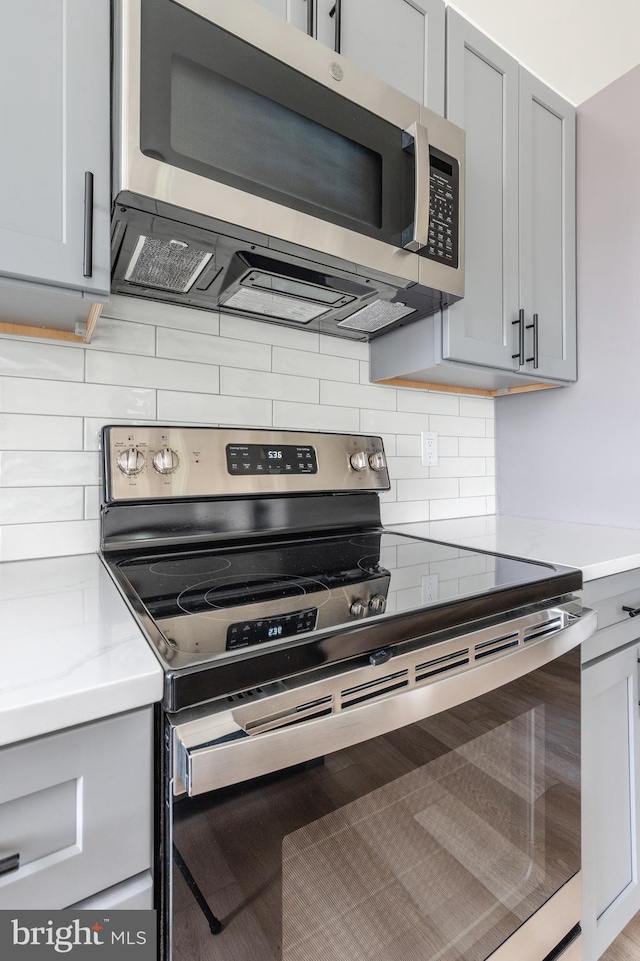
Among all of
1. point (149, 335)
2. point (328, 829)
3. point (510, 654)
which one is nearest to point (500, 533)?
point (510, 654)

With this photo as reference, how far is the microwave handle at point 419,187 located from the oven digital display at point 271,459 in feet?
1.85

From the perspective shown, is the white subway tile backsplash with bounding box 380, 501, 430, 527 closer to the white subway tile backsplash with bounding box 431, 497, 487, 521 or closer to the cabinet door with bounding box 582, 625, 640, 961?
the white subway tile backsplash with bounding box 431, 497, 487, 521

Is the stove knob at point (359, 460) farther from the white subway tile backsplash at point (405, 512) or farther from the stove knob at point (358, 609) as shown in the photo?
the stove knob at point (358, 609)

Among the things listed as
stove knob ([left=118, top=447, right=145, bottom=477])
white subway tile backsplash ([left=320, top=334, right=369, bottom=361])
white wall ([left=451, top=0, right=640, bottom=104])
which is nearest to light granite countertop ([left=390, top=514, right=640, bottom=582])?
white subway tile backsplash ([left=320, top=334, right=369, bottom=361])

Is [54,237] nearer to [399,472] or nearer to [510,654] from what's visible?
Result: [510,654]

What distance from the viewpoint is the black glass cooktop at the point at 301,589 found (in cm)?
61

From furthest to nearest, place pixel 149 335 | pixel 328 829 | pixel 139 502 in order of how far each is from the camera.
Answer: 1. pixel 149 335
2. pixel 139 502
3. pixel 328 829

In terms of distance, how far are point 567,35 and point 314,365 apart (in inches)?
50.4

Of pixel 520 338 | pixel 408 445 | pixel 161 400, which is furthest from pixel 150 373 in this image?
pixel 520 338

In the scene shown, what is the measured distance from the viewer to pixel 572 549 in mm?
1195

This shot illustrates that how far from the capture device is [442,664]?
0.71 meters

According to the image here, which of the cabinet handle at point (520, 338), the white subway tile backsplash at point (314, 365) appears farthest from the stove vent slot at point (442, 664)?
the cabinet handle at point (520, 338)

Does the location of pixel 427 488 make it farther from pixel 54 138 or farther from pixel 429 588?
pixel 54 138

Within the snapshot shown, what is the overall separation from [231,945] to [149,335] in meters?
1.15
